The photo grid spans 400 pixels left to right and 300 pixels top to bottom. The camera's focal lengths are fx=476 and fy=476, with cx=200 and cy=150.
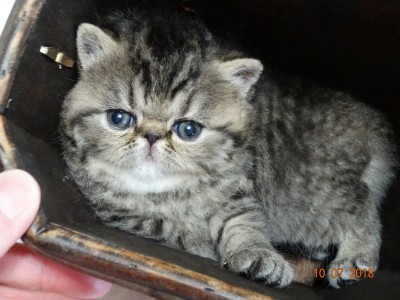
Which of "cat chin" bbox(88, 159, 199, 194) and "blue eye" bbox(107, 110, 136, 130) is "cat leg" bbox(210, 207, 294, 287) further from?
"blue eye" bbox(107, 110, 136, 130)

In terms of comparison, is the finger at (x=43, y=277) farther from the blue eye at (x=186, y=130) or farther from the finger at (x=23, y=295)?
the blue eye at (x=186, y=130)

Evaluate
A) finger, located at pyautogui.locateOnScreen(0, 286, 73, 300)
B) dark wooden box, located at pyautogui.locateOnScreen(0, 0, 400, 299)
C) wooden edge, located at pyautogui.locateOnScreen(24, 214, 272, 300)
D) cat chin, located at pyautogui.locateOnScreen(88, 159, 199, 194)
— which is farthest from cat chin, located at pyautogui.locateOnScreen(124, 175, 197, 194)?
finger, located at pyautogui.locateOnScreen(0, 286, 73, 300)

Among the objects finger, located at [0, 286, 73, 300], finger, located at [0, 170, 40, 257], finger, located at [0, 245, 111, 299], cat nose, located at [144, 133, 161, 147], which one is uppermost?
cat nose, located at [144, 133, 161, 147]

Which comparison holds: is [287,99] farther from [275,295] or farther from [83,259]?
[83,259]

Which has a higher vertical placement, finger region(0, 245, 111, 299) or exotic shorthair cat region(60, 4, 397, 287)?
exotic shorthair cat region(60, 4, 397, 287)

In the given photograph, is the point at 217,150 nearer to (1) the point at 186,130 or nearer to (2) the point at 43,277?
(1) the point at 186,130

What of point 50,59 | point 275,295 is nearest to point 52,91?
point 50,59
